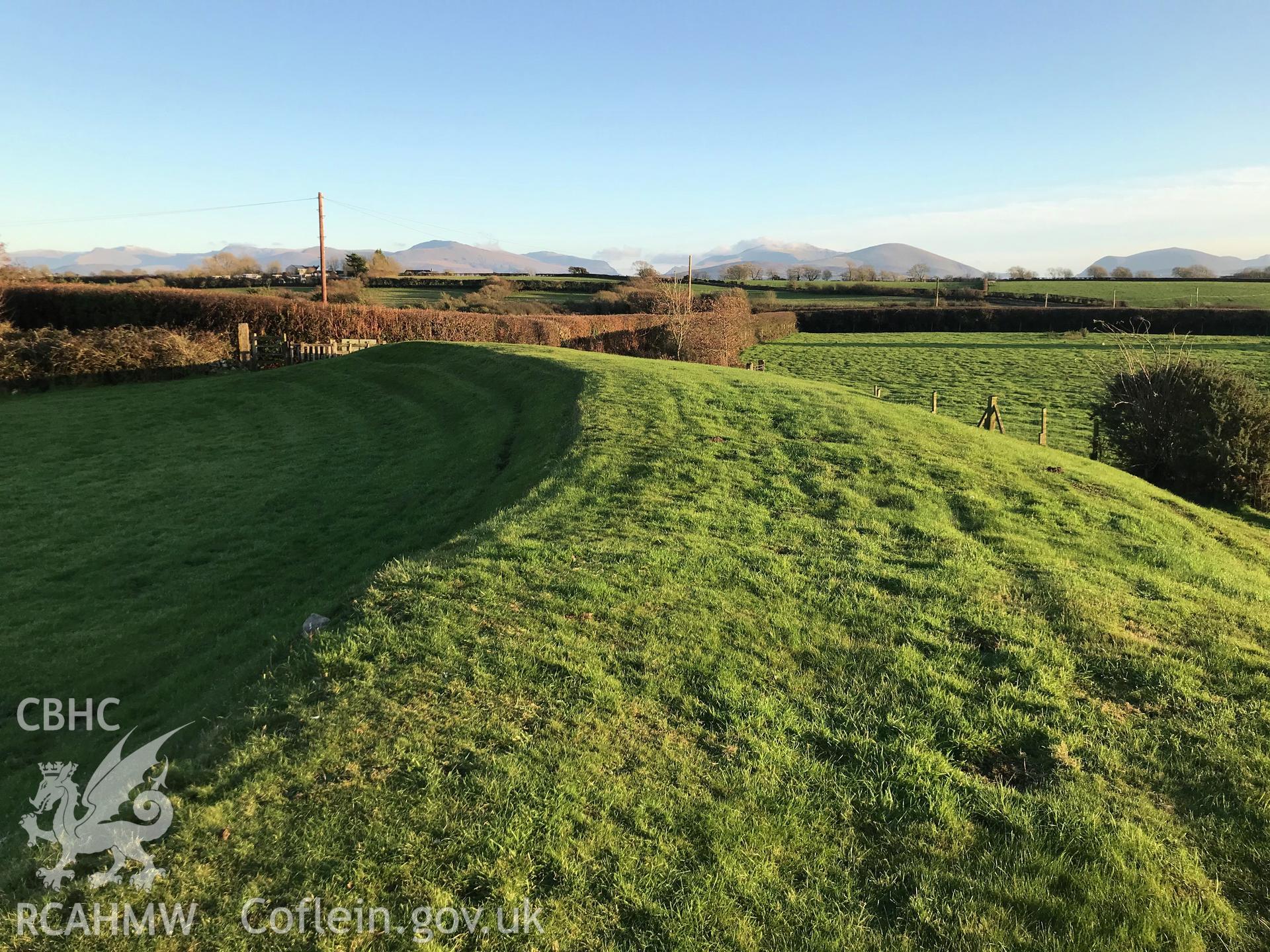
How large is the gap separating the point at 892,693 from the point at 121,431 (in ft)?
71.6

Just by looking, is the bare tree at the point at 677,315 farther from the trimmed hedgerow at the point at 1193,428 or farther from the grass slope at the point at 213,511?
the trimmed hedgerow at the point at 1193,428

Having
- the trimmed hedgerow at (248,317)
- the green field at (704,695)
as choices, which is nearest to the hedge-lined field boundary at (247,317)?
the trimmed hedgerow at (248,317)

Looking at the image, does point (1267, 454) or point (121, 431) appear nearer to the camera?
point (1267, 454)

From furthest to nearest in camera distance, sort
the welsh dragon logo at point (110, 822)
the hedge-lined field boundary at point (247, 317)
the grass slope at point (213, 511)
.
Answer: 1. the hedge-lined field boundary at point (247, 317)
2. the grass slope at point (213, 511)
3. the welsh dragon logo at point (110, 822)

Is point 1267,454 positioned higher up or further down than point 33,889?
higher up

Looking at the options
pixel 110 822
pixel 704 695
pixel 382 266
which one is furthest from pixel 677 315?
pixel 382 266

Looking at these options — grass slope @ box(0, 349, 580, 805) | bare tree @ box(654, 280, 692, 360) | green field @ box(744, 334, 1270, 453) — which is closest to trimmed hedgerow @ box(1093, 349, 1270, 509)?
green field @ box(744, 334, 1270, 453)

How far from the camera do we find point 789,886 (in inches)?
130

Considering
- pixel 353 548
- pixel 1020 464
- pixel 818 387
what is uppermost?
pixel 818 387

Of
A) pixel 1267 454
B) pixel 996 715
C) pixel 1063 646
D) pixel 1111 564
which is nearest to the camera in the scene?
Result: pixel 996 715

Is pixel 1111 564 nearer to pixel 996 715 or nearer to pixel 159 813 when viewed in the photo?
pixel 996 715

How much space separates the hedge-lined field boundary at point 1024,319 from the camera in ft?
179

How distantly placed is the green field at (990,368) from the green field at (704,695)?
12.4m

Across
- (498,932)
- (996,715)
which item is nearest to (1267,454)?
(996,715)
